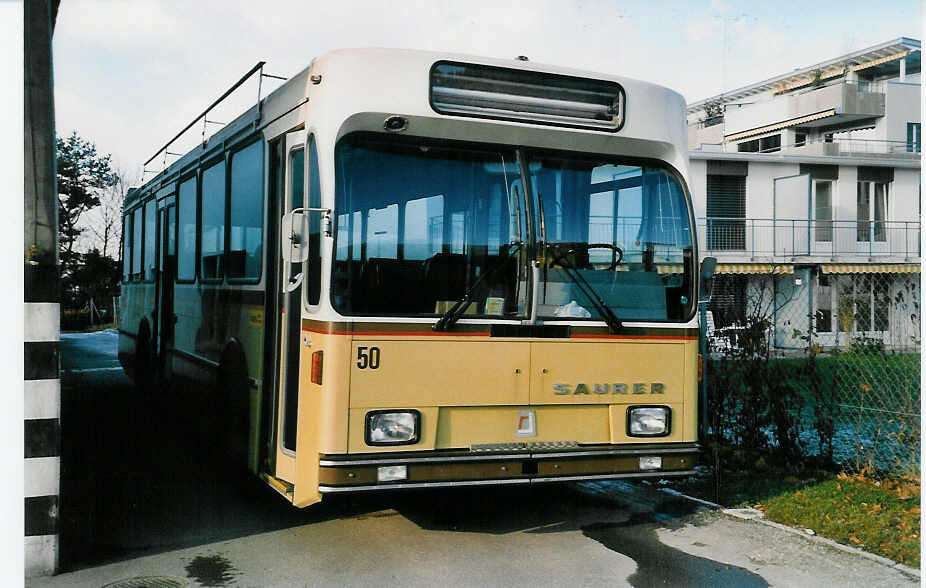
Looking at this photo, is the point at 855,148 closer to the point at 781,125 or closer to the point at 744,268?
the point at 781,125

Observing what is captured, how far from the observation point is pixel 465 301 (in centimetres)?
582

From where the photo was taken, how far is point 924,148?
205 inches

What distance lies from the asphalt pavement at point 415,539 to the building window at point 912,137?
3250cm

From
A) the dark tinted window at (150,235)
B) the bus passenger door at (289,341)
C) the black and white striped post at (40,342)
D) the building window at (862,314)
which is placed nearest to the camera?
the black and white striped post at (40,342)

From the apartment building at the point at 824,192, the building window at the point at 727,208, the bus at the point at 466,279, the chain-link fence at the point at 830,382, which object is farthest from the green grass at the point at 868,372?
the building window at the point at 727,208

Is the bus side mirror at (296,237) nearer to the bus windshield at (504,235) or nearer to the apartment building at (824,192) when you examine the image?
the bus windshield at (504,235)

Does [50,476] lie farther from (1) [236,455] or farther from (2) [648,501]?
(2) [648,501]

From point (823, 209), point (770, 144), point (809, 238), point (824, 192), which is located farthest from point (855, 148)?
point (809, 238)

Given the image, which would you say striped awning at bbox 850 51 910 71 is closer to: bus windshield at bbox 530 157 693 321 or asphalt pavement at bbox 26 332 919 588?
asphalt pavement at bbox 26 332 919 588

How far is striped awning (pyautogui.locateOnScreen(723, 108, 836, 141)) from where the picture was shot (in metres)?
36.1

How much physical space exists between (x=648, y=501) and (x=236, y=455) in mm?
3380

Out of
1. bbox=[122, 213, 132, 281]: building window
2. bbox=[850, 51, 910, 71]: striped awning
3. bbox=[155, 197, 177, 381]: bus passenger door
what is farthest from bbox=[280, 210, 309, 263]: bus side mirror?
bbox=[850, 51, 910, 71]: striped awning

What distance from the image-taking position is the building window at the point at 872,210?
31938 millimetres
